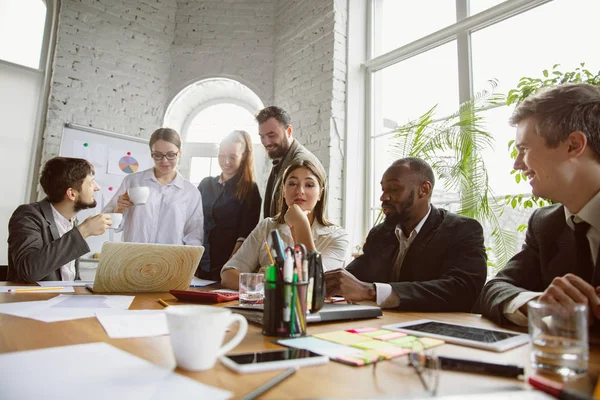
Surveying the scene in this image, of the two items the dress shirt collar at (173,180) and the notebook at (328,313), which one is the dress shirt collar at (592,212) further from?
the dress shirt collar at (173,180)

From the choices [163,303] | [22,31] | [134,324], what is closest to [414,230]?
[163,303]

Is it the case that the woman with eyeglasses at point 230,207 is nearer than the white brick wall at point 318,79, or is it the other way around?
the woman with eyeglasses at point 230,207

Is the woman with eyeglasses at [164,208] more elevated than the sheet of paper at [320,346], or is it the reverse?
the woman with eyeglasses at [164,208]

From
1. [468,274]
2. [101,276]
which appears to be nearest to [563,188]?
[468,274]

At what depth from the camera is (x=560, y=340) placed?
2.01 ft

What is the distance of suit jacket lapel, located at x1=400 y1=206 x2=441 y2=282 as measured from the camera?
1514 millimetres

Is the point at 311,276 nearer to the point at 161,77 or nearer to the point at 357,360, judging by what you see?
the point at 357,360

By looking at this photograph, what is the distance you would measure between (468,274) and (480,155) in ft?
4.83

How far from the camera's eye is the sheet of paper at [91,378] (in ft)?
1.58

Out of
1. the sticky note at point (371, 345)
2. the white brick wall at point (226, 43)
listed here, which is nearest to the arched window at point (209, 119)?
the white brick wall at point (226, 43)

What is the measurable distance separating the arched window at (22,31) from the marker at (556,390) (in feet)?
14.9

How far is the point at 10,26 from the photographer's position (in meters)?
3.79

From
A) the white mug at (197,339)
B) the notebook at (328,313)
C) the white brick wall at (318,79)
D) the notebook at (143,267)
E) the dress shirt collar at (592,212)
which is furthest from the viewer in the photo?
the white brick wall at (318,79)

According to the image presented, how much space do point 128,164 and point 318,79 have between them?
1959 millimetres
